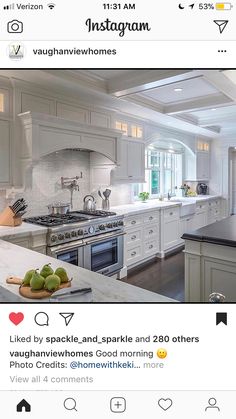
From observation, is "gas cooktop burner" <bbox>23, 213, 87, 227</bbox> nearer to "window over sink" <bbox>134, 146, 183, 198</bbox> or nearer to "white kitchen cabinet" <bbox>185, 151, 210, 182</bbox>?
"window over sink" <bbox>134, 146, 183, 198</bbox>

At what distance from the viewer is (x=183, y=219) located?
4.80 meters

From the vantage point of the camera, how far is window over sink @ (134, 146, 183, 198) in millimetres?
4922

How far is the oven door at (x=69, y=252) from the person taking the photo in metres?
2.49

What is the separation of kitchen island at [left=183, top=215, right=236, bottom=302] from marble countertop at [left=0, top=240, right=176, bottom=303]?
912mm

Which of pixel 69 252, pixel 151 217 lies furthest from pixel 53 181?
pixel 151 217

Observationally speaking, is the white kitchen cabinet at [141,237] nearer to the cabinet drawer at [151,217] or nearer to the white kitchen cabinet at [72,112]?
the cabinet drawer at [151,217]
